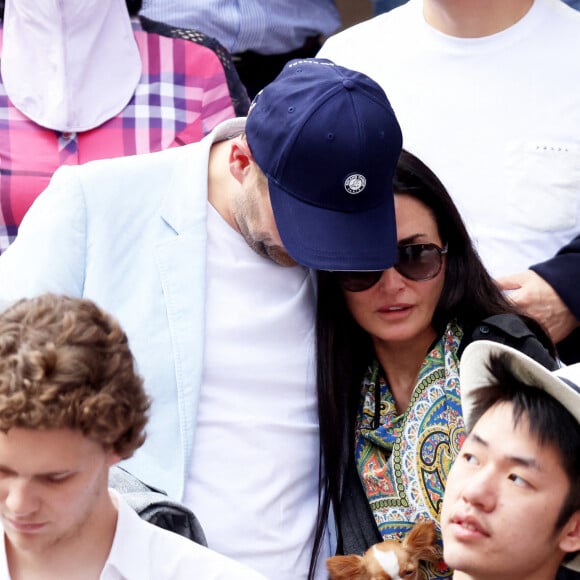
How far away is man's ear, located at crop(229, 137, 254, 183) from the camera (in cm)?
242

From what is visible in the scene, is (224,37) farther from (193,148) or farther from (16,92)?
(193,148)

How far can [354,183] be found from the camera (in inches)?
89.6

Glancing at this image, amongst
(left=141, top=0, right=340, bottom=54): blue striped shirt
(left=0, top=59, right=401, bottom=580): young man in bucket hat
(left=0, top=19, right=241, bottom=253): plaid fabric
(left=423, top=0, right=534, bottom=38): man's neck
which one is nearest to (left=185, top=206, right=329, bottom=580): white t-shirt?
(left=0, top=59, right=401, bottom=580): young man in bucket hat

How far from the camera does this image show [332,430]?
2469 millimetres

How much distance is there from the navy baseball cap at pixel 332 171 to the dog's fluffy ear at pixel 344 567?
0.54m

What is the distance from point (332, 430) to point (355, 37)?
1.08 metres

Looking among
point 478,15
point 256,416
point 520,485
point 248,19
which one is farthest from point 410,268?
point 248,19

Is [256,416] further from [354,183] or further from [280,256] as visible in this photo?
[354,183]

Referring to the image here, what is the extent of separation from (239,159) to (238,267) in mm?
219

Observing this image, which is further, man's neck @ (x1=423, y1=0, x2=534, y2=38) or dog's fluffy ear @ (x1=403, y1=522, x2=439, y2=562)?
man's neck @ (x1=423, y1=0, x2=534, y2=38)

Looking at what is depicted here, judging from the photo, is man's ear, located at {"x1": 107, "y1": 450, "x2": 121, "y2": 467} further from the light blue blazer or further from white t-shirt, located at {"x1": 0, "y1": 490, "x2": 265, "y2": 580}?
the light blue blazer

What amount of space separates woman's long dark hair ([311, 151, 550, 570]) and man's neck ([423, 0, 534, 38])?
0.55m

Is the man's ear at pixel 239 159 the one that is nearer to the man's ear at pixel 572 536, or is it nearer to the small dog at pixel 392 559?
the small dog at pixel 392 559

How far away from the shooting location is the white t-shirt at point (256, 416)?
237cm
